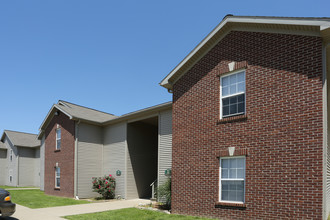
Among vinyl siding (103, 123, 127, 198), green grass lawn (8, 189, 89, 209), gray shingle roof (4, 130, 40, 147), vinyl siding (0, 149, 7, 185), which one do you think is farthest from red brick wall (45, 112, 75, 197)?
vinyl siding (0, 149, 7, 185)

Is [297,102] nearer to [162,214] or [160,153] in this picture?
[162,214]

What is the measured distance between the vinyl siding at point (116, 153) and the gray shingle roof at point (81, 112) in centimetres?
138

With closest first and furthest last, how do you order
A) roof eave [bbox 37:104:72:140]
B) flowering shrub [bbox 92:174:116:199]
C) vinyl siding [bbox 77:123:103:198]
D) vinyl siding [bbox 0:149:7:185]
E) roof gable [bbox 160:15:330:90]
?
roof gable [bbox 160:15:330:90]
flowering shrub [bbox 92:174:116:199]
vinyl siding [bbox 77:123:103:198]
roof eave [bbox 37:104:72:140]
vinyl siding [bbox 0:149:7:185]

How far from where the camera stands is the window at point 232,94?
10.7m

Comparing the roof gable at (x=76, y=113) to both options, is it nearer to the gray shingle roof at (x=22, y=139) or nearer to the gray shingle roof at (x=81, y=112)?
the gray shingle roof at (x=81, y=112)

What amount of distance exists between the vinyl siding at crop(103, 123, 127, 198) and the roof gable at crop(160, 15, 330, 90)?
7.00 meters

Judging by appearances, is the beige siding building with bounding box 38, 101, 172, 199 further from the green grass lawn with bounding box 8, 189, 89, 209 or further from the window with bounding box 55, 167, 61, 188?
the green grass lawn with bounding box 8, 189, 89, 209

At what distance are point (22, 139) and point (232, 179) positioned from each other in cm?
3315

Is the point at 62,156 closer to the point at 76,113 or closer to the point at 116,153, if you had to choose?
the point at 76,113

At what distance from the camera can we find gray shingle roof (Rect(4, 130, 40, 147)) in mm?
34838

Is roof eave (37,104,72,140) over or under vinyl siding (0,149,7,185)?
over

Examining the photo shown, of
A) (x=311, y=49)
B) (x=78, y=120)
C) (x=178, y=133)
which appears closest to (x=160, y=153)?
(x=178, y=133)

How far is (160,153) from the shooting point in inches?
643

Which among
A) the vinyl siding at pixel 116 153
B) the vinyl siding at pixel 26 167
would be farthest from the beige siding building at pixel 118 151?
the vinyl siding at pixel 26 167
